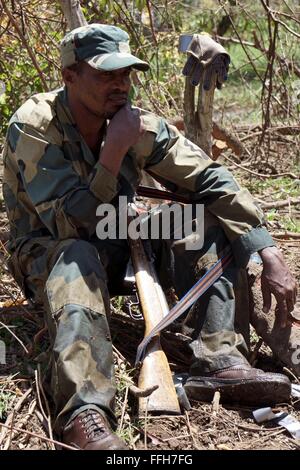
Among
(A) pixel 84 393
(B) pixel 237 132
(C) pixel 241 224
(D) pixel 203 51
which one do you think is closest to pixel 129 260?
(C) pixel 241 224

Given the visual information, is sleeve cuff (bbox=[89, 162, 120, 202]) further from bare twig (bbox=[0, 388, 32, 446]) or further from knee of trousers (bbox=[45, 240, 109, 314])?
bare twig (bbox=[0, 388, 32, 446])

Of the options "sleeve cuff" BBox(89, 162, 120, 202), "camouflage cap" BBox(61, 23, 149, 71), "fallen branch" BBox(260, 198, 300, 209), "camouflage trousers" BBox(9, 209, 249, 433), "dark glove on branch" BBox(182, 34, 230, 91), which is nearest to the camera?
"camouflage trousers" BBox(9, 209, 249, 433)

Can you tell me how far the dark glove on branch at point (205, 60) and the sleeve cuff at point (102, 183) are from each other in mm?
1396

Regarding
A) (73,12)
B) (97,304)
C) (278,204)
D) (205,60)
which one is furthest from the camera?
(278,204)

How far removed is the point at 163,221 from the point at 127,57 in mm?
752

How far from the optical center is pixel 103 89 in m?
3.30

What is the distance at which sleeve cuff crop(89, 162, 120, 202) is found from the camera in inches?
122

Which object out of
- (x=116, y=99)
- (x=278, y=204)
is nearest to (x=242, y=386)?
(x=116, y=99)

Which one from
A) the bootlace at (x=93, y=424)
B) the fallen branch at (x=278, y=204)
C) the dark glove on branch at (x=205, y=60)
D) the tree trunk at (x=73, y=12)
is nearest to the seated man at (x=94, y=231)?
the bootlace at (x=93, y=424)

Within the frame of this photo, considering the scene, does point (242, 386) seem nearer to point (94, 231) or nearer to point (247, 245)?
point (247, 245)

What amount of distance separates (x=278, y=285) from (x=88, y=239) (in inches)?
31.7

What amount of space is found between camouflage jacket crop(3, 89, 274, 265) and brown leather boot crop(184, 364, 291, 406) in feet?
1.66

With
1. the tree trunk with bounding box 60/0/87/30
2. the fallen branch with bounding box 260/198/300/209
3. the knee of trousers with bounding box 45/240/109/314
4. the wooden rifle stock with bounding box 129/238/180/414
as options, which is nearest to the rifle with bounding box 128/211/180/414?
the wooden rifle stock with bounding box 129/238/180/414

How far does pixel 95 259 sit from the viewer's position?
10.2 ft
